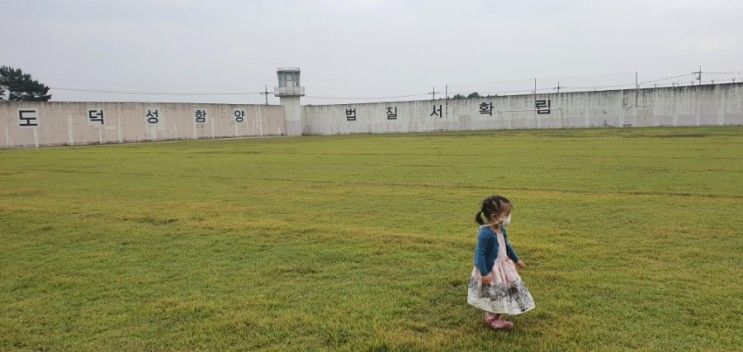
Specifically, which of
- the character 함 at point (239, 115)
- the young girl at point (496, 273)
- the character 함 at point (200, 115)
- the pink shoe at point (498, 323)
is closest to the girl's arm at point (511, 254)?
the young girl at point (496, 273)

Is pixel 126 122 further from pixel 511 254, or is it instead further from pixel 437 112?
pixel 511 254

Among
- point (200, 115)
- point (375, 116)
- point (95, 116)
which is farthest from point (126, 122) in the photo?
point (375, 116)

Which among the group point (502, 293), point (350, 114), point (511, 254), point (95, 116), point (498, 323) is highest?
point (95, 116)

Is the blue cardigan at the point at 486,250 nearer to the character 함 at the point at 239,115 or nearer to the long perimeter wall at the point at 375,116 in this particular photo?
the long perimeter wall at the point at 375,116

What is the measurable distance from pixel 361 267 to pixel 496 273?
6.79 ft

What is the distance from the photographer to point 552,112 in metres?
46.8

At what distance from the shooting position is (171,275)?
20.1 feet

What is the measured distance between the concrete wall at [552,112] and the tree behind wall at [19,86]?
25.5m

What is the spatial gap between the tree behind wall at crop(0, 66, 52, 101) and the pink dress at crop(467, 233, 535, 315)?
6317 cm

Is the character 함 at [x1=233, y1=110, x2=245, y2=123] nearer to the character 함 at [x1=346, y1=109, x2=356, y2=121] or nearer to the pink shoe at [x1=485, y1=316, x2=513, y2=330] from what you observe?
the character 함 at [x1=346, y1=109, x2=356, y2=121]

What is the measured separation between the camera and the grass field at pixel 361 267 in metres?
4.45

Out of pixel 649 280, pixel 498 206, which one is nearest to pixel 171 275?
pixel 498 206

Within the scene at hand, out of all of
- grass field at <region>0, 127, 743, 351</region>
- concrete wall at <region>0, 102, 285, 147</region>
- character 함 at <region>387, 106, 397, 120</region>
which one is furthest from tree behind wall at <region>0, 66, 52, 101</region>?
grass field at <region>0, 127, 743, 351</region>

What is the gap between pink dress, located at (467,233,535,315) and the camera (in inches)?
172
